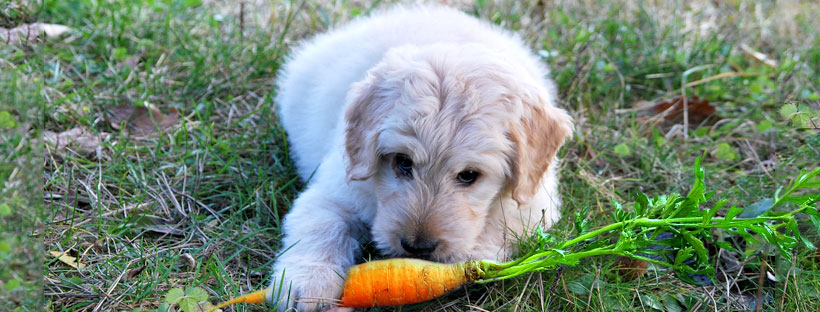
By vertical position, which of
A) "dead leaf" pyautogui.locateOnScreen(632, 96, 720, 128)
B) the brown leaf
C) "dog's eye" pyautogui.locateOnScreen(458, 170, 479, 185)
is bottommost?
"dead leaf" pyautogui.locateOnScreen(632, 96, 720, 128)

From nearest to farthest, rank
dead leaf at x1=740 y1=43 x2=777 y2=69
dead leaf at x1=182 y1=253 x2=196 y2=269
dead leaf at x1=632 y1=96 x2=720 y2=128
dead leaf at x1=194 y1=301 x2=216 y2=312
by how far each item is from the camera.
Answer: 1. dead leaf at x1=194 y1=301 x2=216 y2=312
2. dead leaf at x1=182 y1=253 x2=196 y2=269
3. dead leaf at x1=632 y1=96 x2=720 y2=128
4. dead leaf at x1=740 y1=43 x2=777 y2=69

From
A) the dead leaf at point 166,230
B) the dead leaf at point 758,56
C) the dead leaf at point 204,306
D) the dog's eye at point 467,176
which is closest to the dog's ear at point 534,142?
the dog's eye at point 467,176

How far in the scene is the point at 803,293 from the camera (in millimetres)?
2734

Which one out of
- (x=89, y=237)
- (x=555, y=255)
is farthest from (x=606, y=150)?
(x=89, y=237)

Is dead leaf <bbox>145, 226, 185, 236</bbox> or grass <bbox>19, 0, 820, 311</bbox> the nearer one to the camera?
grass <bbox>19, 0, 820, 311</bbox>

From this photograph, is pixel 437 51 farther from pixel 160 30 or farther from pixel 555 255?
pixel 160 30

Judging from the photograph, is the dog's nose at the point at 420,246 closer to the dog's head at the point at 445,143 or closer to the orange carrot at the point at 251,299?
the dog's head at the point at 445,143

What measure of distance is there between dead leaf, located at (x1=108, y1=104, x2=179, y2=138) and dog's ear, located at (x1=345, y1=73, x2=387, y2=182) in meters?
1.48

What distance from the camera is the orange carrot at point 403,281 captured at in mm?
2512

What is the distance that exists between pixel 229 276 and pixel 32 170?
861mm

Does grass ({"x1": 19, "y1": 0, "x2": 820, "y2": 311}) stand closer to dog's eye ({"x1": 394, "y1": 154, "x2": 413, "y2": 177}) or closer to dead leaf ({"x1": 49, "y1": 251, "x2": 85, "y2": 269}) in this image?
dead leaf ({"x1": 49, "y1": 251, "x2": 85, "y2": 269})

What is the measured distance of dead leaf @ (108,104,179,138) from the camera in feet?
12.6

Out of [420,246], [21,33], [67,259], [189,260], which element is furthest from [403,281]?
[21,33]

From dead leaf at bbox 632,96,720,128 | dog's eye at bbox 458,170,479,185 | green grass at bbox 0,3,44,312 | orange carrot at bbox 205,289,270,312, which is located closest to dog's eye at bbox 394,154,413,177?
dog's eye at bbox 458,170,479,185
